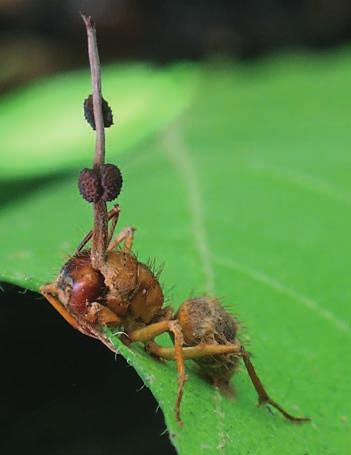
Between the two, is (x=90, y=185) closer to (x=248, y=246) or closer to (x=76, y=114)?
(x=248, y=246)

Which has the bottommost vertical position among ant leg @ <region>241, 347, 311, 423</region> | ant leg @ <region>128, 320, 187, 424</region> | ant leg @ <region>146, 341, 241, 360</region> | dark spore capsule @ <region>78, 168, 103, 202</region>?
ant leg @ <region>241, 347, 311, 423</region>

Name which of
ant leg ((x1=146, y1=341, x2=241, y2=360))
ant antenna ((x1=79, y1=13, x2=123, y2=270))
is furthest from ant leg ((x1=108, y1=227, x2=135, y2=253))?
ant antenna ((x1=79, y1=13, x2=123, y2=270))

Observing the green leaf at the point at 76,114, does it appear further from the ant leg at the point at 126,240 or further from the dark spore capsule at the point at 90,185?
the dark spore capsule at the point at 90,185

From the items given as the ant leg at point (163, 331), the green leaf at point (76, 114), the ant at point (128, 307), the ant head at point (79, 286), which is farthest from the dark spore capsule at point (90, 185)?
the green leaf at point (76, 114)

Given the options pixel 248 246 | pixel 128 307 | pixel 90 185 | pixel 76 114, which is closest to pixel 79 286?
pixel 128 307

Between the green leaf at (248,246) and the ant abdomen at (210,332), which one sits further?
the ant abdomen at (210,332)

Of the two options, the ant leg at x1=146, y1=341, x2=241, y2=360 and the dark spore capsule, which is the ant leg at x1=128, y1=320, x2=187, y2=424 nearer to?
the ant leg at x1=146, y1=341, x2=241, y2=360

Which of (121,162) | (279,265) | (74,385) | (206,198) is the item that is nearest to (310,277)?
(279,265)
